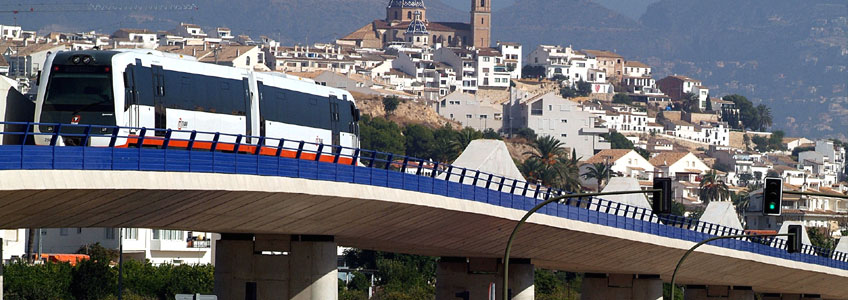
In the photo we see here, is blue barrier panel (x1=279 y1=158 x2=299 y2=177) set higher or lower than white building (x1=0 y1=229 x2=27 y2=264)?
higher

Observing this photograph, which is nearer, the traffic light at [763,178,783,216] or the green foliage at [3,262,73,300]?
the traffic light at [763,178,783,216]

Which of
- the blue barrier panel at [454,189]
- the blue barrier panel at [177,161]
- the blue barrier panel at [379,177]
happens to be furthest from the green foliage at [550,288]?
Answer: the blue barrier panel at [177,161]

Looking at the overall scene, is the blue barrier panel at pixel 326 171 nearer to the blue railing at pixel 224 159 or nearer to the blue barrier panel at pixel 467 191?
the blue railing at pixel 224 159

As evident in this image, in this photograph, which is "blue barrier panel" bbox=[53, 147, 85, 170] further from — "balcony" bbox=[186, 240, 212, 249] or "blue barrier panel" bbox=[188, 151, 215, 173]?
"balcony" bbox=[186, 240, 212, 249]

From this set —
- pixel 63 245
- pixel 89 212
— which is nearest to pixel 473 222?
pixel 89 212

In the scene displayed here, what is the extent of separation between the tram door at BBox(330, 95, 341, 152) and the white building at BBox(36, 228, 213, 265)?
63969 mm

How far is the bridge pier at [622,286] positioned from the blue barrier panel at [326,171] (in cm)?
3490

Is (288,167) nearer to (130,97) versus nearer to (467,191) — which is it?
(130,97)

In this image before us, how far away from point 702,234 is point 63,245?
64.7 metres

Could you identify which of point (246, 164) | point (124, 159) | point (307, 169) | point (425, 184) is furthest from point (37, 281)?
point (124, 159)

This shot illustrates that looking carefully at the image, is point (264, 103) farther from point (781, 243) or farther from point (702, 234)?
point (781, 243)

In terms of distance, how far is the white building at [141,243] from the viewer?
122 metres

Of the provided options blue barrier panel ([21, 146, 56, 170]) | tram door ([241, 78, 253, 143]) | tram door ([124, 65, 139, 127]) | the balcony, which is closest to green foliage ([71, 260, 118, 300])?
the balcony

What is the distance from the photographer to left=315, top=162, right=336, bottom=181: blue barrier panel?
1823 inches
